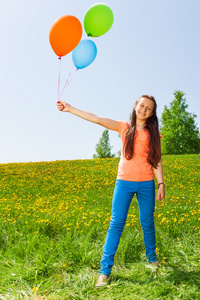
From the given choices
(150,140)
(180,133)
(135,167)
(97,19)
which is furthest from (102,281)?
(180,133)

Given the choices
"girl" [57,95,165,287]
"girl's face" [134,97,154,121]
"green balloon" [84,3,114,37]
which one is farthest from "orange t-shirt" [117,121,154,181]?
"green balloon" [84,3,114,37]

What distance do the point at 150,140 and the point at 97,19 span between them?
2148 millimetres

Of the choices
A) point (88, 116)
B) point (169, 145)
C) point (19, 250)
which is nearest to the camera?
point (88, 116)

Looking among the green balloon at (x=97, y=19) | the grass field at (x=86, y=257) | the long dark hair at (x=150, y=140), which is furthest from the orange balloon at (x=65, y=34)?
the grass field at (x=86, y=257)

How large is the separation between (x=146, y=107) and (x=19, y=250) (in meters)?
2.72

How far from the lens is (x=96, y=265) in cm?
370

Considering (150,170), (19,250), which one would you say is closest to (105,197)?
(19,250)

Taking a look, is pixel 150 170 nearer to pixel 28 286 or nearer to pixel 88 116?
pixel 88 116

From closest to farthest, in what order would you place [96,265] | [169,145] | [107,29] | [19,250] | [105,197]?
1. [96,265]
2. [19,250]
3. [107,29]
4. [105,197]
5. [169,145]

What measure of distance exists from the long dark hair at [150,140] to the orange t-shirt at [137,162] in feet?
0.17

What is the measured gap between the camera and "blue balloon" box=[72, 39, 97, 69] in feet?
15.0

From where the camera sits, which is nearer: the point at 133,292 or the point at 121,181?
the point at 133,292

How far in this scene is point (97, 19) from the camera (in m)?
4.24

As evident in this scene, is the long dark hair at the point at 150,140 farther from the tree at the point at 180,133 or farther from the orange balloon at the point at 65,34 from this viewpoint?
the tree at the point at 180,133
